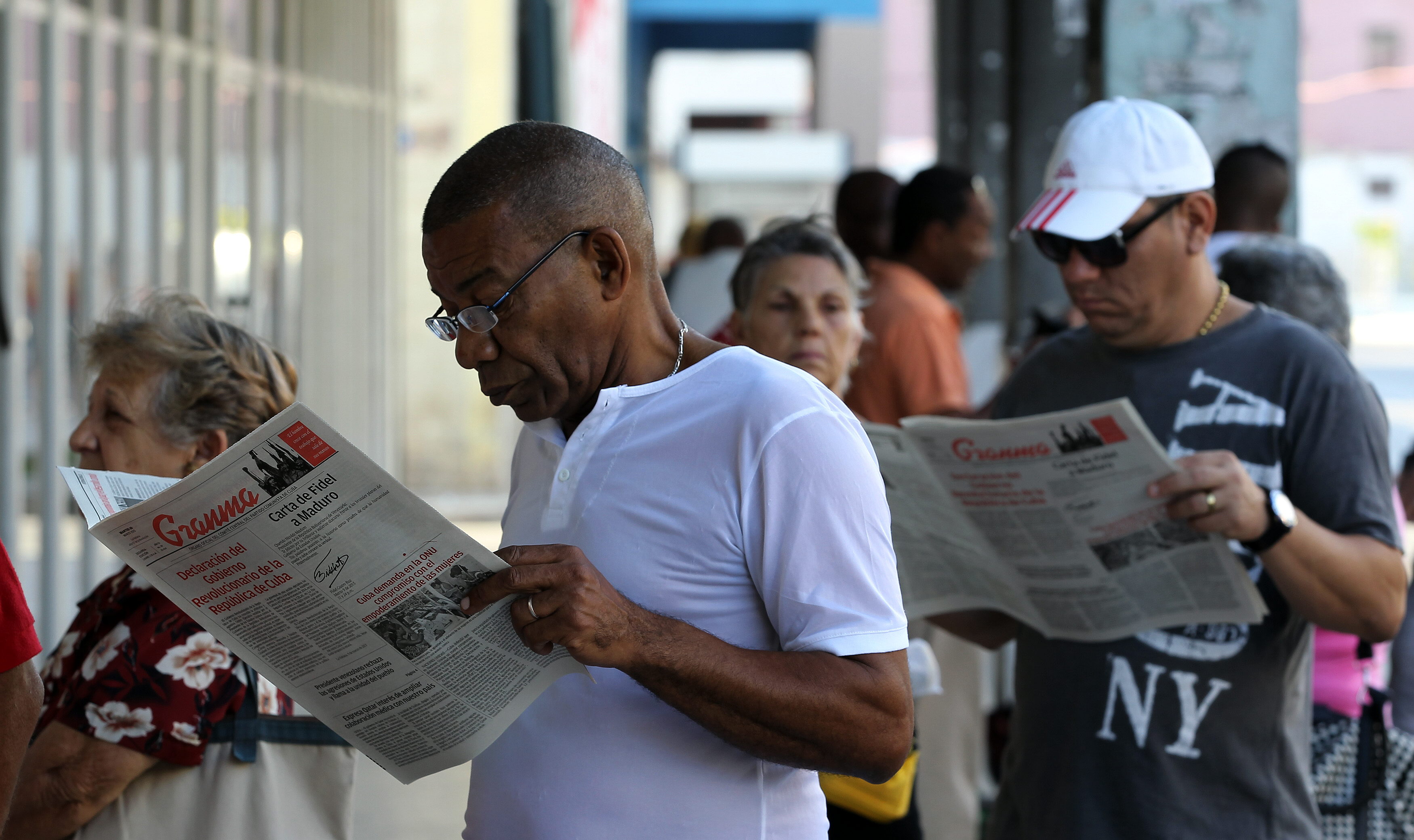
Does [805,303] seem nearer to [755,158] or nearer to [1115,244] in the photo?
[1115,244]

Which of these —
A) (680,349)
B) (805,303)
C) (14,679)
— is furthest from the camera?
(805,303)

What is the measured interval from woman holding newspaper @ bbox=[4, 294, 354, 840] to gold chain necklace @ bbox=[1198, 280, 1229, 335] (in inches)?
59.5

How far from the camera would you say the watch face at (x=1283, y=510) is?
2.10 meters

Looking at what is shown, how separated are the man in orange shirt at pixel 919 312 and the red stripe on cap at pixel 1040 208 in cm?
112

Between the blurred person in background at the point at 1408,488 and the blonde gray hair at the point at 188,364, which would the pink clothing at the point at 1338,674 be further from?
the blonde gray hair at the point at 188,364

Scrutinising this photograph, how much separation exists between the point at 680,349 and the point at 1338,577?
43.9 inches

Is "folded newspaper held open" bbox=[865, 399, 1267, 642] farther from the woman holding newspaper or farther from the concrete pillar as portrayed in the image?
the concrete pillar

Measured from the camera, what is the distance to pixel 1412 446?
14.2 ft

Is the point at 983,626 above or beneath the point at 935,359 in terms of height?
beneath

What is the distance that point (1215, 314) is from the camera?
2373 mm


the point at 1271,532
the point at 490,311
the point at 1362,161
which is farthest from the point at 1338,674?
the point at 1362,161

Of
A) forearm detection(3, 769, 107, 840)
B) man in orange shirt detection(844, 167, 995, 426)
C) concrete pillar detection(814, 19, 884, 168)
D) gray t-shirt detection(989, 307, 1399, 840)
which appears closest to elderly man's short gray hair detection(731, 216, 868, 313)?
man in orange shirt detection(844, 167, 995, 426)

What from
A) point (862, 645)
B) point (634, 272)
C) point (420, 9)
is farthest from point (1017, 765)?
point (420, 9)

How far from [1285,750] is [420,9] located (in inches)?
375
